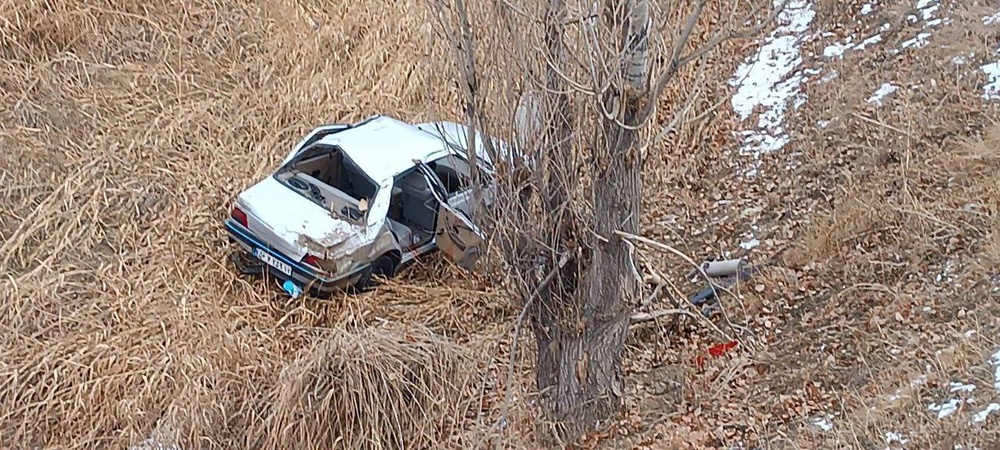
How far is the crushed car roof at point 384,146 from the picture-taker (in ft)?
22.9

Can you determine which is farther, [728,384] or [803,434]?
[728,384]

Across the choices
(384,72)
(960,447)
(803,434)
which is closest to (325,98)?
(384,72)

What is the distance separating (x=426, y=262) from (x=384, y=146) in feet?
3.32

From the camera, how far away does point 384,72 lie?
31.4 feet

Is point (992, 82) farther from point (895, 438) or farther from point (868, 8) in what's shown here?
point (895, 438)

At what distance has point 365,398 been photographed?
561cm

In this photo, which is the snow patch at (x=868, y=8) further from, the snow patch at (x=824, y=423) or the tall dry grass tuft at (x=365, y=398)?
the tall dry grass tuft at (x=365, y=398)

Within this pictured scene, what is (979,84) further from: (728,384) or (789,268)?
(728,384)

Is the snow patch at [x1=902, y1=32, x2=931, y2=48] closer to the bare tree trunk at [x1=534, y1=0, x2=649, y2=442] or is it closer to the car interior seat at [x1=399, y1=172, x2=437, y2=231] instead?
the car interior seat at [x1=399, y1=172, x2=437, y2=231]

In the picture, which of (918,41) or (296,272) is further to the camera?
(918,41)

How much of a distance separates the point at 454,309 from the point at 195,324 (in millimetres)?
1932

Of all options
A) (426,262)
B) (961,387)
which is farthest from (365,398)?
(961,387)

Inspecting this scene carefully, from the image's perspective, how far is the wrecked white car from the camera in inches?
264

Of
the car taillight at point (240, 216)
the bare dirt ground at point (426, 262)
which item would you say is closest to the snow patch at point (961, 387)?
the bare dirt ground at point (426, 262)
